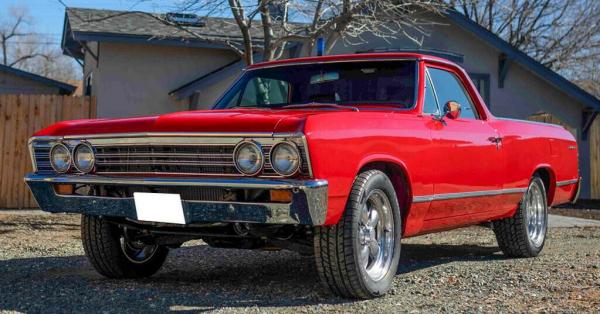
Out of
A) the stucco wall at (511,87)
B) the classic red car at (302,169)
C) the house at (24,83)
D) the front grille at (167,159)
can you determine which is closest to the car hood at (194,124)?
the classic red car at (302,169)

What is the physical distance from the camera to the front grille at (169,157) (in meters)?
4.37

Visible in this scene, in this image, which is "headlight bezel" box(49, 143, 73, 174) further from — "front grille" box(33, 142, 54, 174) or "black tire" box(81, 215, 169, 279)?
"black tire" box(81, 215, 169, 279)

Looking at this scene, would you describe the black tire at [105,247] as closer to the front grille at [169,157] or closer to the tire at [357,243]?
the front grille at [169,157]

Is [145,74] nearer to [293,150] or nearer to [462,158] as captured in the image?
[462,158]

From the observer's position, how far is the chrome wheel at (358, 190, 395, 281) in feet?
15.6

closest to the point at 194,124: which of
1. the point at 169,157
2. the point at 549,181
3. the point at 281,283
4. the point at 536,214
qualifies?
the point at 169,157

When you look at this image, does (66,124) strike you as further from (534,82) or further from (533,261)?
(534,82)

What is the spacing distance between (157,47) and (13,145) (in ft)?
11.7

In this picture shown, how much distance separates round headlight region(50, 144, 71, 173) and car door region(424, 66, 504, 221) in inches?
98.8

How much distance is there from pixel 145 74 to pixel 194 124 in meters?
10.3

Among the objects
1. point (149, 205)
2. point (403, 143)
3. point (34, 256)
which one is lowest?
point (34, 256)

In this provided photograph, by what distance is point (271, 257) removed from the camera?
734 centimetres

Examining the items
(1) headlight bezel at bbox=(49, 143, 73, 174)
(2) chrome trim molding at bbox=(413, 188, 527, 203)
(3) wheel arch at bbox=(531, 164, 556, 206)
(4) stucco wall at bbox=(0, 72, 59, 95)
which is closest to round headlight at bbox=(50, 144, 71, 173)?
(1) headlight bezel at bbox=(49, 143, 73, 174)

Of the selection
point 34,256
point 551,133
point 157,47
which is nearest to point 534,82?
point 157,47
